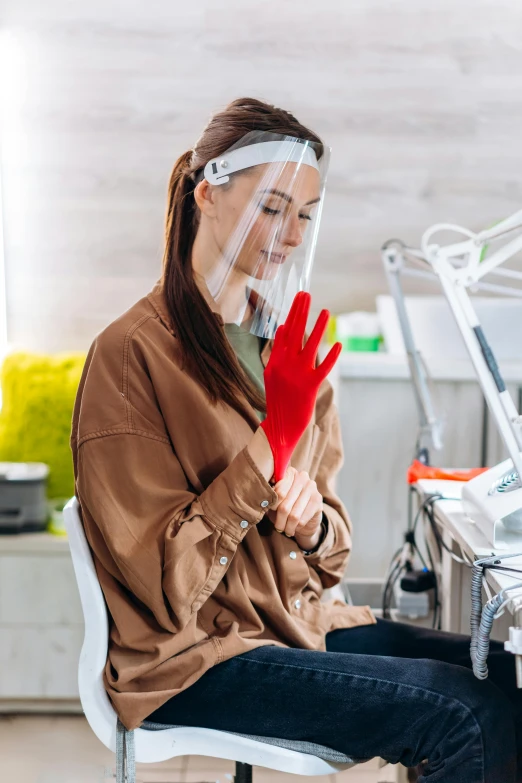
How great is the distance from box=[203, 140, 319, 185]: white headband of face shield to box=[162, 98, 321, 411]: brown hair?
0.02 m

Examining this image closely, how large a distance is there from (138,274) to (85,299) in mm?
186

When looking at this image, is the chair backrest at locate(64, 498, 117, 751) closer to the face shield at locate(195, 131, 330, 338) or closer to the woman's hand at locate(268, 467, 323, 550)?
the woman's hand at locate(268, 467, 323, 550)

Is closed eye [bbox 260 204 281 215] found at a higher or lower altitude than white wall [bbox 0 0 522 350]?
lower

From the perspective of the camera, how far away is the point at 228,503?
102 cm

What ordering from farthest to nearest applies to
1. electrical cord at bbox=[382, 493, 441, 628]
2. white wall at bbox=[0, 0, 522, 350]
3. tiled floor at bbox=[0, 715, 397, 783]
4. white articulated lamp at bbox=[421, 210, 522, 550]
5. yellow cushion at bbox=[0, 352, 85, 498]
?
white wall at bbox=[0, 0, 522, 350] < yellow cushion at bbox=[0, 352, 85, 498] < tiled floor at bbox=[0, 715, 397, 783] < electrical cord at bbox=[382, 493, 441, 628] < white articulated lamp at bbox=[421, 210, 522, 550]

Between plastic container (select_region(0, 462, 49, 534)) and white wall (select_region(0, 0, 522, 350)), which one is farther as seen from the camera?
white wall (select_region(0, 0, 522, 350))

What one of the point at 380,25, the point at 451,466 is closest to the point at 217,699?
the point at 451,466

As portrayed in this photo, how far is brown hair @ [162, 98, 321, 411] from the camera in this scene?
43.7 inches

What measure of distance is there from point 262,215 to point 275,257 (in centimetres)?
6

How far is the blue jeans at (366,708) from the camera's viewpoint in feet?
3.28

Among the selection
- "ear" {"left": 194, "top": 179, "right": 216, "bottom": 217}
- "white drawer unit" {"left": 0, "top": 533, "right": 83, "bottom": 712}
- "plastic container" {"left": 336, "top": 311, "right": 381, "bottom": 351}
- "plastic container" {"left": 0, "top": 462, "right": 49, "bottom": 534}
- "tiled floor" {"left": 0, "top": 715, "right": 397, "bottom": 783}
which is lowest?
"tiled floor" {"left": 0, "top": 715, "right": 397, "bottom": 783}

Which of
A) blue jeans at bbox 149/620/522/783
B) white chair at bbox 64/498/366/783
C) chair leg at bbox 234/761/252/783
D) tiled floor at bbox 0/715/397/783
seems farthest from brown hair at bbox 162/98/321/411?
tiled floor at bbox 0/715/397/783

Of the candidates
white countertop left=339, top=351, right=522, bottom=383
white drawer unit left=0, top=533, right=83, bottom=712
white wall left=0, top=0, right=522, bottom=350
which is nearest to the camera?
white drawer unit left=0, top=533, right=83, bottom=712

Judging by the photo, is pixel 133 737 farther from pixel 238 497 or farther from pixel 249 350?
pixel 249 350
